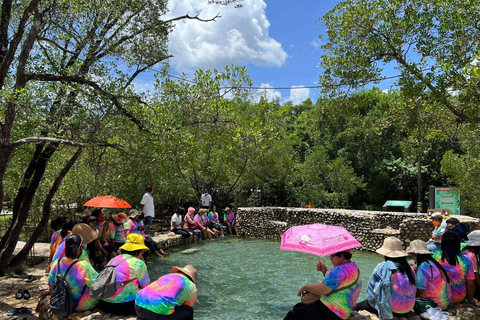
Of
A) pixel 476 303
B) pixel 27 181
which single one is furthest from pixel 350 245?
pixel 27 181

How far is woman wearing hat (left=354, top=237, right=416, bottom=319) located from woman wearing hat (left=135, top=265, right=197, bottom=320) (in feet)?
7.28

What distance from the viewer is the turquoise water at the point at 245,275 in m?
6.20

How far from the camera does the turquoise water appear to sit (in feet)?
20.3

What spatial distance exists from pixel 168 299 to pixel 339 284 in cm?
187

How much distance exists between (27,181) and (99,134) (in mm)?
2603

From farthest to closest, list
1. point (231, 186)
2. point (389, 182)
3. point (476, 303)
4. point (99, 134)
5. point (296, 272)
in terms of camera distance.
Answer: point (389, 182) → point (231, 186) → point (296, 272) → point (99, 134) → point (476, 303)

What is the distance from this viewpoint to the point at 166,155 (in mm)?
7273

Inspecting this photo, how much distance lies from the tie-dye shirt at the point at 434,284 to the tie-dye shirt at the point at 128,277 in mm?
3622

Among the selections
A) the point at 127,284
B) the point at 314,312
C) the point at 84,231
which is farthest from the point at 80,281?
the point at 314,312

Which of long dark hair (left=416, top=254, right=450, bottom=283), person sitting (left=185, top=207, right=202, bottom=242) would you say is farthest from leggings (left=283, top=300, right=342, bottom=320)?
person sitting (left=185, top=207, right=202, bottom=242)

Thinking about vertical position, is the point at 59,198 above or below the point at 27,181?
below

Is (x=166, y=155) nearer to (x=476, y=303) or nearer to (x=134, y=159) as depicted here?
(x=134, y=159)

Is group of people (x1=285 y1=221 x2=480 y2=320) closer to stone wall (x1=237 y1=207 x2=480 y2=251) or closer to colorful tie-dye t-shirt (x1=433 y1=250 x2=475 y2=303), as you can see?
colorful tie-dye t-shirt (x1=433 y1=250 x2=475 y2=303)

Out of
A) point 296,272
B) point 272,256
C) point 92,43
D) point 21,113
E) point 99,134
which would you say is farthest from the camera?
point 272,256
